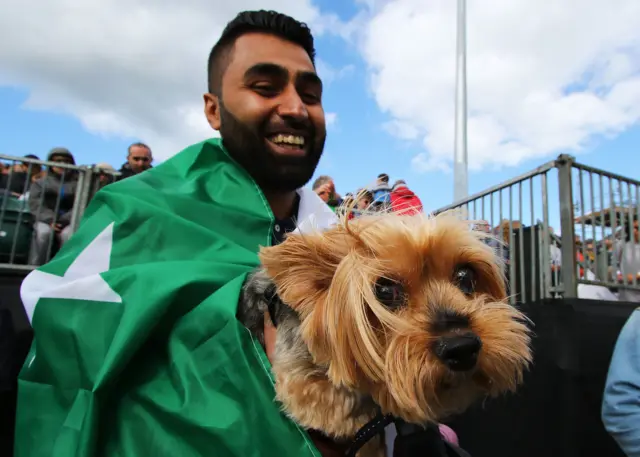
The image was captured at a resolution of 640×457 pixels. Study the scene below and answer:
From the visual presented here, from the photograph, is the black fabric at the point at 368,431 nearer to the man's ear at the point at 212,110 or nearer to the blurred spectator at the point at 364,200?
the blurred spectator at the point at 364,200

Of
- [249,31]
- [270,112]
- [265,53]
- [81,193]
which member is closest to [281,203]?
[270,112]

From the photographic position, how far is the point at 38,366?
164 cm

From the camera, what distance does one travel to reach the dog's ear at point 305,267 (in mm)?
1299

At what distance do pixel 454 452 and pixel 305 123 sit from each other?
1507mm

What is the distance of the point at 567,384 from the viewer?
143 inches

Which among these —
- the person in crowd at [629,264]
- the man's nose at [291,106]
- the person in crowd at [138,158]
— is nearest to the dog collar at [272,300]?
the man's nose at [291,106]

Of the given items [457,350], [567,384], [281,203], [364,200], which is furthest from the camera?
[567,384]

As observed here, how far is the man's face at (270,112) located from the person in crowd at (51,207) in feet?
10.6

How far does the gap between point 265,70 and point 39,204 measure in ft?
12.0

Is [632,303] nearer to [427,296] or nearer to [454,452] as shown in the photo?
[454,452]

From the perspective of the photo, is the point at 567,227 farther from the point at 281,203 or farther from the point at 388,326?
the point at 388,326

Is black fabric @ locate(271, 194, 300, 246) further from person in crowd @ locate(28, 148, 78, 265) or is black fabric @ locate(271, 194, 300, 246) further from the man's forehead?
person in crowd @ locate(28, 148, 78, 265)

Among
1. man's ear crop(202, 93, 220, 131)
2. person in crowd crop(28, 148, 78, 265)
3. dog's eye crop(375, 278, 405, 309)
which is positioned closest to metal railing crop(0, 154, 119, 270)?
person in crowd crop(28, 148, 78, 265)

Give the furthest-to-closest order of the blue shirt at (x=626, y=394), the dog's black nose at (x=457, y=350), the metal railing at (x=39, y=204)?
1. the metal railing at (x=39, y=204)
2. the blue shirt at (x=626, y=394)
3. the dog's black nose at (x=457, y=350)
